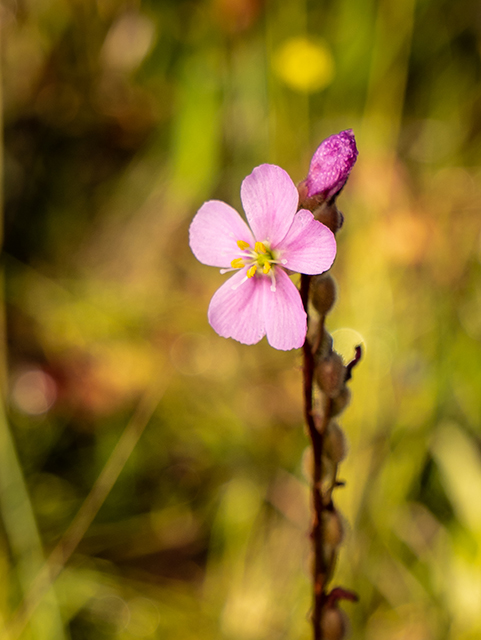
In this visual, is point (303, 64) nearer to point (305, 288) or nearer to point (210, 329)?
point (210, 329)

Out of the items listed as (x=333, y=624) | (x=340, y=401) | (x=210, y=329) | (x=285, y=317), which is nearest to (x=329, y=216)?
(x=285, y=317)

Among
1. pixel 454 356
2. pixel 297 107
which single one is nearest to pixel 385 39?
pixel 297 107

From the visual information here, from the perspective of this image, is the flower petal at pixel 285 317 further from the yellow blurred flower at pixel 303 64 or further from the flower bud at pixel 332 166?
the yellow blurred flower at pixel 303 64

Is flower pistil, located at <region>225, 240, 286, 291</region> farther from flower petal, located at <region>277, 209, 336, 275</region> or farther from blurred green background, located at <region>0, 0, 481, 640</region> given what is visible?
blurred green background, located at <region>0, 0, 481, 640</region>

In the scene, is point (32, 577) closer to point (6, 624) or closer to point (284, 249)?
point (6, 624)

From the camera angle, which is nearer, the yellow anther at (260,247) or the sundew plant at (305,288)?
the sundew plant at (305,288)

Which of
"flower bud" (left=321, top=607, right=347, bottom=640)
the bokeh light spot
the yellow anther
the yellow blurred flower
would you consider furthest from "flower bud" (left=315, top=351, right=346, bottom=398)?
the yellow blurred flower

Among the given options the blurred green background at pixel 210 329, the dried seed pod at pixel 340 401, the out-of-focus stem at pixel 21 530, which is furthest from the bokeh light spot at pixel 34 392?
the dried seed pod at pixel 340 401
